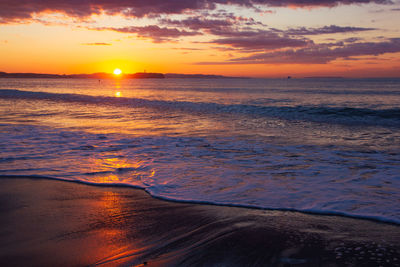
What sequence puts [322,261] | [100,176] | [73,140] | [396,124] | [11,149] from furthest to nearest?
[396,124]
[73,140]
[11,149]
[100,176]
[322,261]

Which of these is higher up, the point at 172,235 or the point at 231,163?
the point at 231,163

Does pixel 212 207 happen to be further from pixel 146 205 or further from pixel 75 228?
pixel 75 228

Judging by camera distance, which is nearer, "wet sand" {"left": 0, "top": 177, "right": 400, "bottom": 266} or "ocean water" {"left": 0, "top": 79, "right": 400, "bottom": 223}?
"wet sand" {"left": 0, "top": 177, "right": 400, "bottom": 266}

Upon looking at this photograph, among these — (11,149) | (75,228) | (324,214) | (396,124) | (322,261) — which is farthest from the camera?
(396,124)

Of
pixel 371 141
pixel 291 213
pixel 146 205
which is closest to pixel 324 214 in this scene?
pixel 291 213

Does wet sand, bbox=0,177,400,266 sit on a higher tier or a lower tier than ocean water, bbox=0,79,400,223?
lower

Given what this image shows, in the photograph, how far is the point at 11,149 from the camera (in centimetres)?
779

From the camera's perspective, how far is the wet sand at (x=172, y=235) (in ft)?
9.53

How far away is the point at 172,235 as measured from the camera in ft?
11.4

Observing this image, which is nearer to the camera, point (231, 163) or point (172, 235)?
point (172, 235)

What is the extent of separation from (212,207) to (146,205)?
93 cm

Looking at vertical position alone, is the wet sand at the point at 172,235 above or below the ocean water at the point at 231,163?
below

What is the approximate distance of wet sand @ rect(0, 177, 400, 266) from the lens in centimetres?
291

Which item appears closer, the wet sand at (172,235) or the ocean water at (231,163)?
the wet sand at (172,235)
